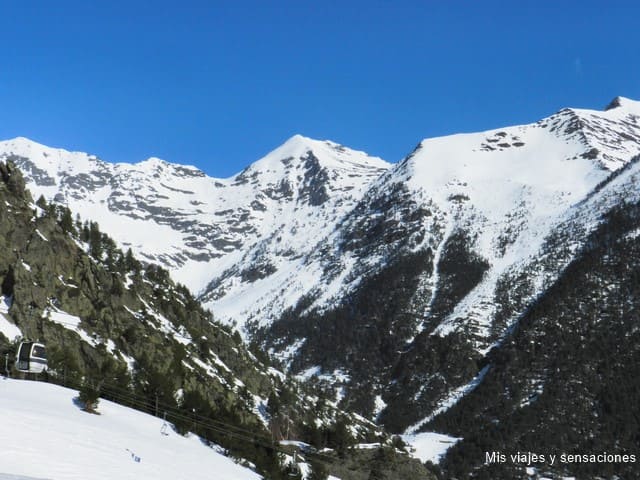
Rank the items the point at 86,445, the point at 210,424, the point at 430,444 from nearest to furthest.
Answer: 1. the point at 86,445
2. the point at 210,424
3. the point at 430,444

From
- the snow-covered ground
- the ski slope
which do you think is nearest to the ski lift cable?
the ski slope

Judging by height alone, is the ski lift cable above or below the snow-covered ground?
above

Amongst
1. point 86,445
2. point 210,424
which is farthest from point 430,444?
point 86,445

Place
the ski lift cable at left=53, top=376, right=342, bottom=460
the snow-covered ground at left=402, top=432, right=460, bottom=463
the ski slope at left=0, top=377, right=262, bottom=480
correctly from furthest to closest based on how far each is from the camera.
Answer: the snow-covered ground at left=402, top=432, right=460, bottom=463 < the ski lift cable at left=53, top=376, right=342, bottom=460 < the ski slope at left=0, top=377, right=262, bottom=480

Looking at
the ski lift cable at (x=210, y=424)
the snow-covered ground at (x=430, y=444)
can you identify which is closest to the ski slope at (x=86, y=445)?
the ski lift cable at (x=210, y=424)

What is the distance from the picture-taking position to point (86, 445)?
79.1ft

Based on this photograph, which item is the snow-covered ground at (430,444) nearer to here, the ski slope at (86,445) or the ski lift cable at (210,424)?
the ski lift cable at (210,424)

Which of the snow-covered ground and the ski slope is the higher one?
the ski slope

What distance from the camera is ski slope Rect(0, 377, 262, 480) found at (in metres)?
20.0

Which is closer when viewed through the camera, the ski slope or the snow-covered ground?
the ski slope

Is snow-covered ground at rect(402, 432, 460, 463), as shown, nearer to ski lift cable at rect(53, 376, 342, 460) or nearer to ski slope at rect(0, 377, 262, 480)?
ski lift cable at rect(53, 376, 342, 460)

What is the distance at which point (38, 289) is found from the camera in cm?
6581

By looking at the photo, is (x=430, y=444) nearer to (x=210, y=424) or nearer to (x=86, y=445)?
(x=210, y=424)

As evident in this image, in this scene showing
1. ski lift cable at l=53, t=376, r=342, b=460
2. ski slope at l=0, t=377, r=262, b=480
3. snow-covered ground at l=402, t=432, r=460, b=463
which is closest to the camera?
ski slope at l=0, t=377, r=262, b=480
